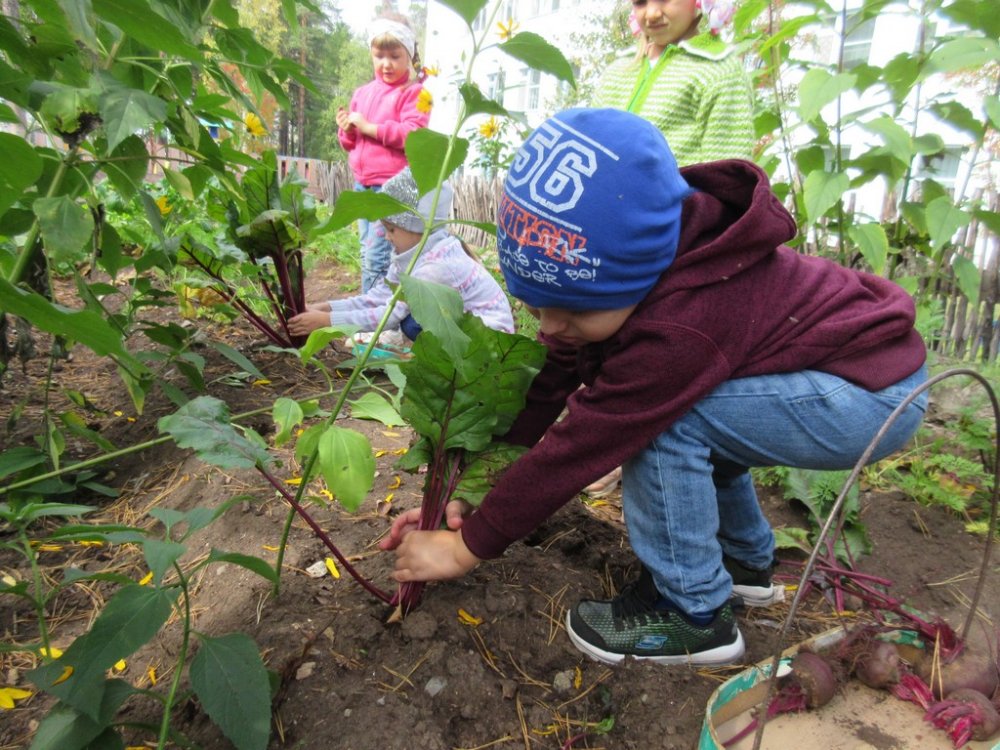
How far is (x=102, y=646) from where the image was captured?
0.83 meters

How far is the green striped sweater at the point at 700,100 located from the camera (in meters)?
2.09

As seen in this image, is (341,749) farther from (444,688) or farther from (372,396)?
(372,396)

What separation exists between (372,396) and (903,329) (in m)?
1.05

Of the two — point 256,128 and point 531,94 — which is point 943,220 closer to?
point 256,128

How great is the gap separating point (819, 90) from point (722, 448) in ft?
3.84

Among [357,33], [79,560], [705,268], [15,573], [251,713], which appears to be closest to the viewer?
[251,713]

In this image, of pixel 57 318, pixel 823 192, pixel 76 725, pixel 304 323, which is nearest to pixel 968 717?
pixel 823 192

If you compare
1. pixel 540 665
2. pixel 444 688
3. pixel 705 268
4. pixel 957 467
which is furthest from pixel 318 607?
pixel 957 467

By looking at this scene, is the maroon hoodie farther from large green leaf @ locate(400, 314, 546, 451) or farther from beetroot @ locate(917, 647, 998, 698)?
beetroot @ locate(917, 647, 998, 698)

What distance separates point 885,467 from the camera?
7.82ft

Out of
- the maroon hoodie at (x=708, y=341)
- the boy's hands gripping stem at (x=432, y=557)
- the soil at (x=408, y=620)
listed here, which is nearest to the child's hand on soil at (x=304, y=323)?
the soil at (x=408, y=620)

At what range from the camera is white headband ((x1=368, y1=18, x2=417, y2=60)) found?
3.72 m

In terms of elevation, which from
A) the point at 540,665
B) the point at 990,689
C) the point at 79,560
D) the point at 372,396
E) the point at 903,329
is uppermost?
the point at 903,329

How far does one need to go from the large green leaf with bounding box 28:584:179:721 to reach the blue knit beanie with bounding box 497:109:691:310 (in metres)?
0.76
